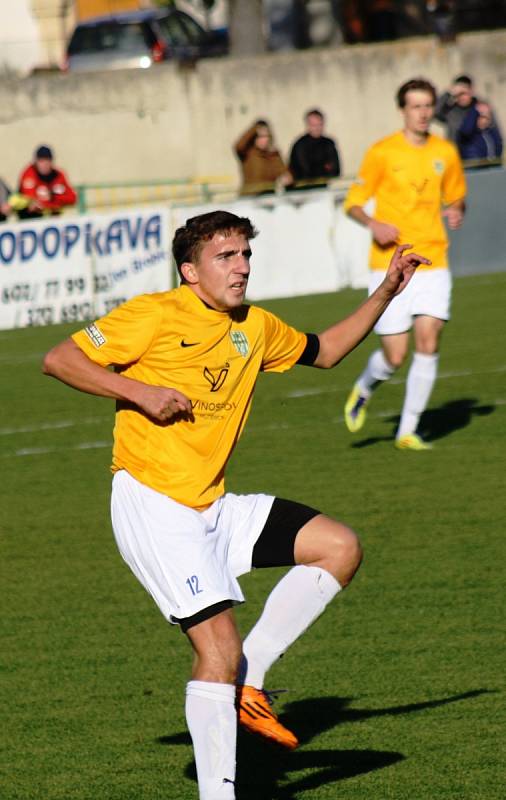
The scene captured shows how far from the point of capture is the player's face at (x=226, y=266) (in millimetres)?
5660

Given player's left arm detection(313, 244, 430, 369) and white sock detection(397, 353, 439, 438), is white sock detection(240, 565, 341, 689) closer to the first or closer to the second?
player's left arm detection(313, 244, 430, 369)

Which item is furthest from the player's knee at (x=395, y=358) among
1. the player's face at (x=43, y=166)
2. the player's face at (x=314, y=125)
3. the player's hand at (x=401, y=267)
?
the player's face at (x=314, y=125)

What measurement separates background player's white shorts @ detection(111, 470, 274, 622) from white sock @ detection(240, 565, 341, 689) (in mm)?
264

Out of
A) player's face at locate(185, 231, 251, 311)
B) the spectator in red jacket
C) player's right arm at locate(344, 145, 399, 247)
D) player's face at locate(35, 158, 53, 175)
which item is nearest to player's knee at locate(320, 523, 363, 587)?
player's face at locate(185, 231, 251, 311)

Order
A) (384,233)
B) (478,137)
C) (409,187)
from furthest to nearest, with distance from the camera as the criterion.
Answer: (478,137) → (409,187) → (384,233)

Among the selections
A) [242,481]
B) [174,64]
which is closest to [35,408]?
[242,481]

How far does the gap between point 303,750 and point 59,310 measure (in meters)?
14.6

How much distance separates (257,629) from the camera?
20.0ft

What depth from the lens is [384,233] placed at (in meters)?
10.8

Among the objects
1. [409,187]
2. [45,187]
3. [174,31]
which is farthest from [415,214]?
[174,31]

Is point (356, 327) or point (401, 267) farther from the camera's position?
point (356, 327)

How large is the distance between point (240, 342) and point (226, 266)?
1.09 ft

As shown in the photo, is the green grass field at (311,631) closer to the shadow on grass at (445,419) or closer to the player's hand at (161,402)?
the shadow on grass at (445,419)

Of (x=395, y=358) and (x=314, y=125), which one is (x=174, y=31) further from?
(x=395, y=358)
